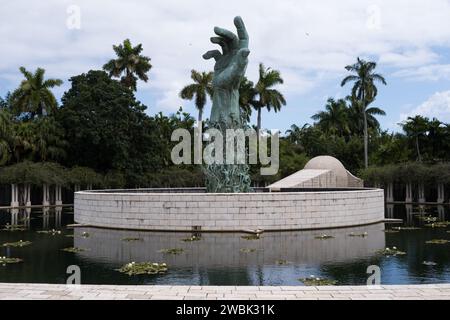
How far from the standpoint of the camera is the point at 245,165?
23.9 metres

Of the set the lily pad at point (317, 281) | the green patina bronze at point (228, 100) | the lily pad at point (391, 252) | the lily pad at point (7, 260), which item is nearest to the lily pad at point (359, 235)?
the lily pad at point (391, 252)

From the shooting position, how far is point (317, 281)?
11375 millimetres

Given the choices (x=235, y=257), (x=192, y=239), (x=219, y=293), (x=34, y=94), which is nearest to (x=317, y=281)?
(x=219, y=293)

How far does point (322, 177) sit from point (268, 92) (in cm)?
1363

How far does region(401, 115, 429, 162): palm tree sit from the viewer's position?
43.4 meters

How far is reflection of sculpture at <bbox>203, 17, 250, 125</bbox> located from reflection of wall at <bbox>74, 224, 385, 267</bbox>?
667 cm

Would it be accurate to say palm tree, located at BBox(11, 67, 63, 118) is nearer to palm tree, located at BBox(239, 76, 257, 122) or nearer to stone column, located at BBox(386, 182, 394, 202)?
palm tree, located at BBox(239, 76, 257, 122)

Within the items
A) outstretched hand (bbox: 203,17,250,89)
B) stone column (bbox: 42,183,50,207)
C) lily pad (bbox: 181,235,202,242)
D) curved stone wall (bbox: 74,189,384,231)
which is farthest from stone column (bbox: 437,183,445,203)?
Answer: stone column (bbox: 42,183,50,207)

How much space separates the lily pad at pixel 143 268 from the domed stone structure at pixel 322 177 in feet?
94.5

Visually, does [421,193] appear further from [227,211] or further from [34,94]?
[34,94]

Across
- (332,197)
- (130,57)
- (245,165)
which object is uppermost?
(130,57)
